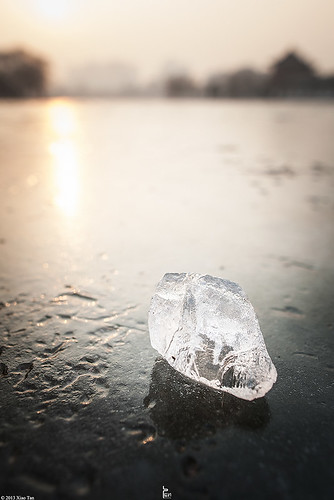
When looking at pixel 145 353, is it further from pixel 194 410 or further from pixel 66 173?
pixel 66 173

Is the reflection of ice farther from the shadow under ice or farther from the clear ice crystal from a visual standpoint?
the shadow under ice

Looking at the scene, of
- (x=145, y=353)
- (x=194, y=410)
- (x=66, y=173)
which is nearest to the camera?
(x=194, y=410)

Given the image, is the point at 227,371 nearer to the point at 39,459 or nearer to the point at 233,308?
the point at 233,308
